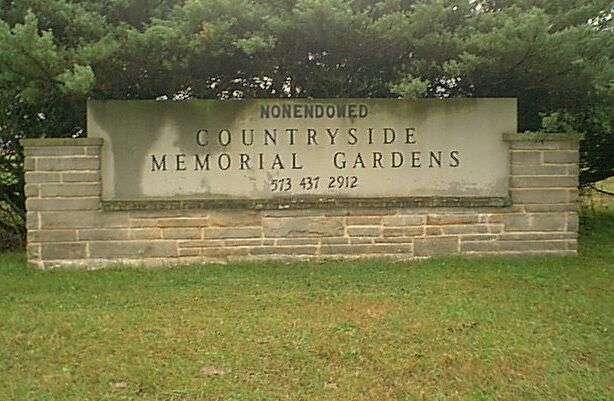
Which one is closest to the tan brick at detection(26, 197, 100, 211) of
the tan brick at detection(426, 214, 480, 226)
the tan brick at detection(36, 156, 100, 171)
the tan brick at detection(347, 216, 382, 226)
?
the tan brick at detection(36, 156, 100, 171)

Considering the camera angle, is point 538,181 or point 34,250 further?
point 538,181

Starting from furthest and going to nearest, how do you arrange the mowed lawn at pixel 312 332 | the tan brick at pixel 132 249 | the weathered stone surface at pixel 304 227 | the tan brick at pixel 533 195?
the tan brick at pixel 533 195 < the weathered stone surface at pixel 304 227 < the tan brick at pixel 132 249 < the mowed lawn at pixel 312 332

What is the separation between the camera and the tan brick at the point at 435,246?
6.12 m

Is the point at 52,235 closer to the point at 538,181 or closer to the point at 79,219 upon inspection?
the point at 79,219

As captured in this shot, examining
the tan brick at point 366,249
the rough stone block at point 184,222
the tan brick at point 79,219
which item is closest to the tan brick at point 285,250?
the tan brick at point 366,249

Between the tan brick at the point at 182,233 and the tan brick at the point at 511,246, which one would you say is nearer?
the tan brick at the point at 182,233

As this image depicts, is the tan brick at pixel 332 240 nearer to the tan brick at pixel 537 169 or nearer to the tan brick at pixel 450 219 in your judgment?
the tan brick at pixel 450 219

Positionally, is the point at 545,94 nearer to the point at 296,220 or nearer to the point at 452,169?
the point at 452,169

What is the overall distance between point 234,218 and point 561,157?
3.30 meters

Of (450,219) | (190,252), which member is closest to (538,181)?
(450,219)

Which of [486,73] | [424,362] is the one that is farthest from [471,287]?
[486,73]

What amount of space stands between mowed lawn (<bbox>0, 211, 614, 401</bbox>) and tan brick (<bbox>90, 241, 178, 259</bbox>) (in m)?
0.22

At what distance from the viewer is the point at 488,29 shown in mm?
5898

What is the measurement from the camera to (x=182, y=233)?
19.6 feet
